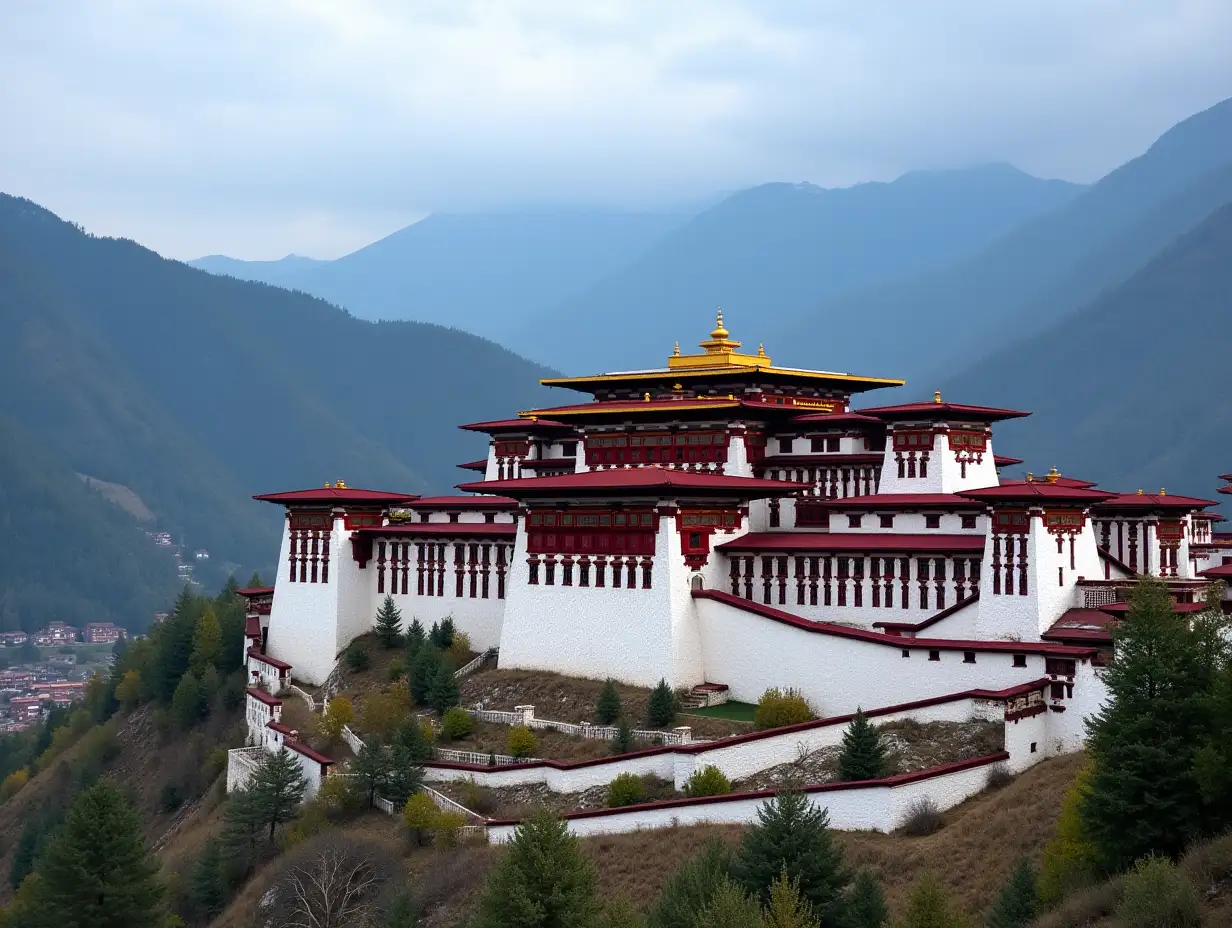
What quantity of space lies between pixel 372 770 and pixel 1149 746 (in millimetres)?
25127

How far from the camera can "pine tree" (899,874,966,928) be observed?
33.2 m

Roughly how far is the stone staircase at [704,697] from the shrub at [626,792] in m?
6.42

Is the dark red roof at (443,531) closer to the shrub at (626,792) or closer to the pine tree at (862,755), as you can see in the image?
the shrub at (626,792)

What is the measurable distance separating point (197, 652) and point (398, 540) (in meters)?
15.4

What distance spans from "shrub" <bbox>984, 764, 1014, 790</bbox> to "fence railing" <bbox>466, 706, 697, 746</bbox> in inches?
339

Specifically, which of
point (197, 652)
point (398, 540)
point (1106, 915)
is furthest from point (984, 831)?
point (197, 652)

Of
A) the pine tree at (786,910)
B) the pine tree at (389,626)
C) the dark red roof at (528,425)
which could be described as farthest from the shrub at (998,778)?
the dark red roof at (528,425)

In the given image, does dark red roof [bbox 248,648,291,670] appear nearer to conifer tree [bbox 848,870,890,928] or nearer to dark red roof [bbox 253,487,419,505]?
dark red roof [bbox 253,487,419,505]

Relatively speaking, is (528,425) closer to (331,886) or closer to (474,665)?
(474,665)

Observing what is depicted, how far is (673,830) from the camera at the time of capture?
44.9 metres

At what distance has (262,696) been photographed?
67688mm

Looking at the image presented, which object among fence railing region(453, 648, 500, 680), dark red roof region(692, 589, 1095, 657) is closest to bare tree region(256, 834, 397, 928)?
fence railing region(453, 648, 500, 680)

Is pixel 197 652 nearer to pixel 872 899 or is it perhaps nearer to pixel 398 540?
pixel 398 540

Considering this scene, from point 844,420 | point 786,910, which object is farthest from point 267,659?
point 786,910
